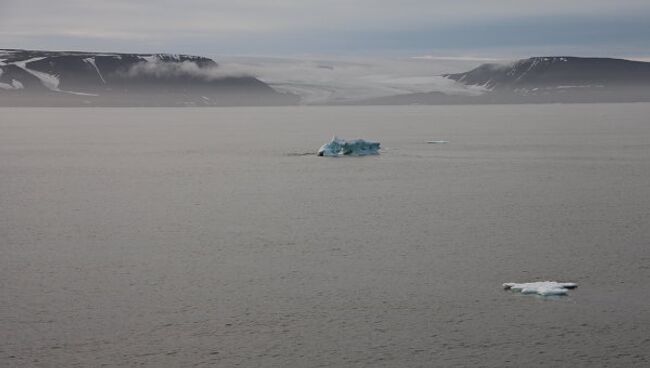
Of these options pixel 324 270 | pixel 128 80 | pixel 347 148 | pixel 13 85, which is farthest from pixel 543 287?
pixel 128 80

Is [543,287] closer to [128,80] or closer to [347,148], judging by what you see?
[347,148]

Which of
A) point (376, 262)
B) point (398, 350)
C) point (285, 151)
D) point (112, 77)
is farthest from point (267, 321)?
point (112, 77)

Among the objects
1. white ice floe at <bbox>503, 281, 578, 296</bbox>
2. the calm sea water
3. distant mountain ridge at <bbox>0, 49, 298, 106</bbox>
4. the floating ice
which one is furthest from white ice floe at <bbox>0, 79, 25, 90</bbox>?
white ice floe at <bbox>503, 281, 578, 296</bbox>

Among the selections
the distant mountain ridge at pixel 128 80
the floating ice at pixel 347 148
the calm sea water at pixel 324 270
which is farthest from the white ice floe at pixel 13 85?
the calm sea water at pixel 324 270

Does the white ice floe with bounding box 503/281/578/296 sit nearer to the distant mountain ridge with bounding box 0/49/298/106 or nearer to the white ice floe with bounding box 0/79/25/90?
the distant mountain ridge with bounding box 0/49/298/106

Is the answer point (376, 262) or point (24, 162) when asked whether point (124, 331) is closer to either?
point (376, 262)

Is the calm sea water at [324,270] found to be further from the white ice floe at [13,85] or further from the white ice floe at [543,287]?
the white ice floe at [13,85]
